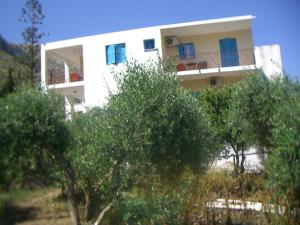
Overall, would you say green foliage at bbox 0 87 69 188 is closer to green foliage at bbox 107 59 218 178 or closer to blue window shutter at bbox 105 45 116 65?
green foliage at bbox 107 59 218 178

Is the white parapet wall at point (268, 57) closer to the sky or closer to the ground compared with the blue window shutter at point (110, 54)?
closer to the ground

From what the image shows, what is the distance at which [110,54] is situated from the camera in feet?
89.9

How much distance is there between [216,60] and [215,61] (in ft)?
0.33

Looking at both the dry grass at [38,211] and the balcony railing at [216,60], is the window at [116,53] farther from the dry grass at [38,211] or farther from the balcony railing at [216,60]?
the dry grass at [38,211]

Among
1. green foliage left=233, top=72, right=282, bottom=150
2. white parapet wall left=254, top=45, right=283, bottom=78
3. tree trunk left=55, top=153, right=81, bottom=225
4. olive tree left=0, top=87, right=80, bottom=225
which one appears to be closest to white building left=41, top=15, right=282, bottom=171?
white parapet wall left=254, top=45, right=283, bottom=78

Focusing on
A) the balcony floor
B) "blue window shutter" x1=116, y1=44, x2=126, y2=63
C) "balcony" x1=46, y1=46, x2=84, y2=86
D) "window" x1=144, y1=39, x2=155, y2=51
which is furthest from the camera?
"balcony" x1=46, y1=46, x2=84, y2=86

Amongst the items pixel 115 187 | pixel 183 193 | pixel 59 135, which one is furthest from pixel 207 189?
pixel 59 135

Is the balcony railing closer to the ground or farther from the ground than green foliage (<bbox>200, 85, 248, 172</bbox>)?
farther from the ground

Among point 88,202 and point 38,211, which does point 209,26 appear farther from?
point 88,202

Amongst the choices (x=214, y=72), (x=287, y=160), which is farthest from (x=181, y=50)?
(x=287, y=160)

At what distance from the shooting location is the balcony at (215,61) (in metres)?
26.0

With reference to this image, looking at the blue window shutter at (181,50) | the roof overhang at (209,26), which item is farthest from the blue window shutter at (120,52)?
the blue window shutter at (181,50)

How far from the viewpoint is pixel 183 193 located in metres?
11.9

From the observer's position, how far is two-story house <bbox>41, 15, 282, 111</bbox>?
86.6 feet
